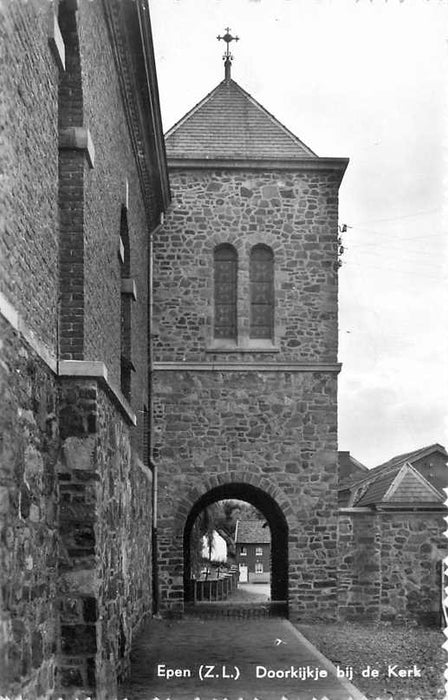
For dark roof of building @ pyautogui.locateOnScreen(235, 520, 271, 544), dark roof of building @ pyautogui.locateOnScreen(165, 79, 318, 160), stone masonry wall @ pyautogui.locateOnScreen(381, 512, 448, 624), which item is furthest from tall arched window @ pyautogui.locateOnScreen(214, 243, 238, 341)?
dark roof of building @ pyautogui.locateOnScreen(235, 520, 271, 544)

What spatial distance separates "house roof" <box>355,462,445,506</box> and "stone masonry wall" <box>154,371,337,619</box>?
1.07 meters

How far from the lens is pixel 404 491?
20812mm

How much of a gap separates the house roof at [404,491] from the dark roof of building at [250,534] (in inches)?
1852

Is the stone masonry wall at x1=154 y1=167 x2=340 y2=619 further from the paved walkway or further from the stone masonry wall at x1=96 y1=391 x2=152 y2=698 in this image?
the stone masonry wall at x1=96 y1=391 x2=152 y2=698

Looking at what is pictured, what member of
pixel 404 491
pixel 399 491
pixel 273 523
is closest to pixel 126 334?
pixel 399 491

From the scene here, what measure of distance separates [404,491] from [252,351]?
3.99 m

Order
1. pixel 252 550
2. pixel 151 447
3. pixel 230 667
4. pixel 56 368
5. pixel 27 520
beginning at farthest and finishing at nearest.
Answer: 1. pixel 252 550
2. pixel 151 447
3. pixel 230 667
4. pixel 56 368
5. pixel 27 520

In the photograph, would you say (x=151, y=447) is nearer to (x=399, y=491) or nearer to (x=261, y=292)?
(x=261, y=292)

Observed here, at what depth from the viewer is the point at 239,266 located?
20844 mm

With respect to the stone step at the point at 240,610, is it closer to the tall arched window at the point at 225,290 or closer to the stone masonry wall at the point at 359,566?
the stone masonry wall at the point at 359,566

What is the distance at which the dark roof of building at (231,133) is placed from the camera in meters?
21.5

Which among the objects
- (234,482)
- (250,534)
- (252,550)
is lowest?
(252,550)

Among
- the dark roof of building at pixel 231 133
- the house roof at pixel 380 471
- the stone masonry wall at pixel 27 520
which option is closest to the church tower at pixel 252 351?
the dark roof of building at pixel 231 133

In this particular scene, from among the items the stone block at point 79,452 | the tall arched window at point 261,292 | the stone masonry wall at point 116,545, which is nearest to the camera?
the stone block at point 79,452
